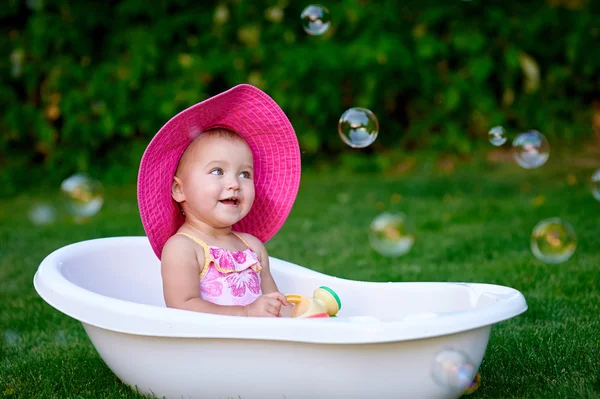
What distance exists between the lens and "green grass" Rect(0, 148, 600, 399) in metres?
2.45

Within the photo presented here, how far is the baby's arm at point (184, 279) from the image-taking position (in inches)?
88.7

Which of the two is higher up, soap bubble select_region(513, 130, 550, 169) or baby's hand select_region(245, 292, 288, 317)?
soap bubble select_region(513, 130, 550, 169)

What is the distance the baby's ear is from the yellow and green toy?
0.47 m

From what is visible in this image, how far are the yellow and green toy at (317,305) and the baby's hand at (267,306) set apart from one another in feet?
0.21

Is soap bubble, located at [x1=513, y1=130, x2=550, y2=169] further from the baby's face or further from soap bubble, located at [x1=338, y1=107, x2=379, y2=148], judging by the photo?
the baby's face

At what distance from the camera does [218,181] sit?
2.38 metres

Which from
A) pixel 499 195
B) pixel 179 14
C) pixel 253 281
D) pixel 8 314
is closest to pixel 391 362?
pixel 253 281

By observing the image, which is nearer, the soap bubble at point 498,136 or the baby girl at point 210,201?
Answer: the baby girl at point 210,201

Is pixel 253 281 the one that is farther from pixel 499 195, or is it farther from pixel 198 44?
pixel 198 44

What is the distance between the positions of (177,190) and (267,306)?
55cm

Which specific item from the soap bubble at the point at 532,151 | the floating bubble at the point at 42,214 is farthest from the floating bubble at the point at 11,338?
the floating bubble at the point at 42,214

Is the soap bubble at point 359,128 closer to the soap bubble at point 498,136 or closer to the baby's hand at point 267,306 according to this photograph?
the soap bubble at point 498,136

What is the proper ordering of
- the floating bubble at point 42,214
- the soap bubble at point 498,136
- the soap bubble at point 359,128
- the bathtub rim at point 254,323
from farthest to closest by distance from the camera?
the floating bubble at point 42,214, the soap bubble at point 498,136, the soap bubble at point 359,128, the bathtub rim at point 254,323

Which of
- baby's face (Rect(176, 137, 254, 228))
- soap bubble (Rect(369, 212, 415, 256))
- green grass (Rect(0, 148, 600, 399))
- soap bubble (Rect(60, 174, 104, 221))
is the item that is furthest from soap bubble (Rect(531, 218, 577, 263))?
soap bubble (Rect(60, 174, 104, 221))
